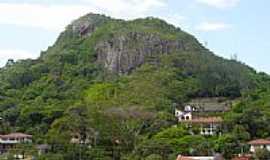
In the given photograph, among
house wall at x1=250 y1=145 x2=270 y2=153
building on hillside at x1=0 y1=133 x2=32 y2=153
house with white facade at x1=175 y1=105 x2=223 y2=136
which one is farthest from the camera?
house with white facade at x1=175 y1=105 x2=223 y2=136

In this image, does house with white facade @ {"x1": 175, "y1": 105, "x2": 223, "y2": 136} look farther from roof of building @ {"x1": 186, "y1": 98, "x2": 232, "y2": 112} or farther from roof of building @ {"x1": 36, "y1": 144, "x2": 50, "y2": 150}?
roof of building @ {"x1": 36, "y1": 144, "x2": 50, "y2": 150}

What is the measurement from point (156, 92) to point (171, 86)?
2575 millimetres

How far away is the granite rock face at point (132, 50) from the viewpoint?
53.5m

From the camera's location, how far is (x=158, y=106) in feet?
134

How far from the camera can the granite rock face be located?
53.5 m

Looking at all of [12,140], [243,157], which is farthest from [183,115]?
[243,157]

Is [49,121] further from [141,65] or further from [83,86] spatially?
[141,65]

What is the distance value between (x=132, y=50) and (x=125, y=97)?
12.0 metres

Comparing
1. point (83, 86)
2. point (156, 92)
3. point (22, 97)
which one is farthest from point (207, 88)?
point (22, 97)

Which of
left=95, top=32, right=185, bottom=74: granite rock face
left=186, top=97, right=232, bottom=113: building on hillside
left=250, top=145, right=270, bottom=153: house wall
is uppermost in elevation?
left=95, top=32, right=185, bottom=74: granite rock face

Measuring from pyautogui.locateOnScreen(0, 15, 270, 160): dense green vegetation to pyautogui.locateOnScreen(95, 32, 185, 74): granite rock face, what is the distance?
66 centimetres

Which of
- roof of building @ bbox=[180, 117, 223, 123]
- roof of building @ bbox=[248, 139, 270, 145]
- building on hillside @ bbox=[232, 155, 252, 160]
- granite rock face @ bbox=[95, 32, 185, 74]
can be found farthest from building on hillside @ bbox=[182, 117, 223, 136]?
granite rock face @ bbox=[95, 32, 185, 74]

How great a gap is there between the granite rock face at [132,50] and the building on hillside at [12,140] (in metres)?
17.2

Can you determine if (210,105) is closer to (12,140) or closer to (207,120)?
(207,120)
